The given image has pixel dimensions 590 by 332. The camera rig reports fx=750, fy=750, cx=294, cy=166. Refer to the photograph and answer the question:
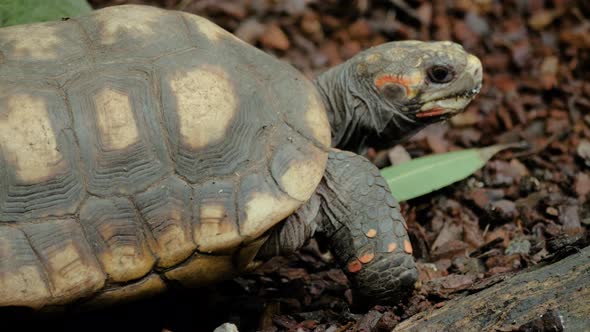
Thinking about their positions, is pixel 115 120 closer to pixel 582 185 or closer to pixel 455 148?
pixel 455 148

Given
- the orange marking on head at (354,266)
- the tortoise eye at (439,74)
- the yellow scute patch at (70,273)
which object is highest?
the tortoise eye at (439,74)

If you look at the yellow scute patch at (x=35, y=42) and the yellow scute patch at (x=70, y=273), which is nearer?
the yellow scute patch at (x=70, y=273)

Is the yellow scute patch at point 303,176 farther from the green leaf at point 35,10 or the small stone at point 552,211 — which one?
the green leaf at point 35,10

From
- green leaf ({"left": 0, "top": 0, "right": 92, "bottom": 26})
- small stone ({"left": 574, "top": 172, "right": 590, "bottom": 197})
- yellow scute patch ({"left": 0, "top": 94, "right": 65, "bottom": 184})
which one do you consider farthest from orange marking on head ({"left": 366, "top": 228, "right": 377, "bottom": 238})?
green leaf ({"left": 0, "top": 0, "right": 92, "bottom": 26})

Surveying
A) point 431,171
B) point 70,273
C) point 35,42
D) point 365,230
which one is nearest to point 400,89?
point 431,171

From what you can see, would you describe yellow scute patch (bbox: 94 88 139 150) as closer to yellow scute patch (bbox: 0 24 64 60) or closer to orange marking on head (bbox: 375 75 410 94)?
yellow scute patch (bbox: 0 24 64 60)

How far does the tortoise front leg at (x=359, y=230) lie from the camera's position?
3.81m

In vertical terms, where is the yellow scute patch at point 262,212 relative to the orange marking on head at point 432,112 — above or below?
below

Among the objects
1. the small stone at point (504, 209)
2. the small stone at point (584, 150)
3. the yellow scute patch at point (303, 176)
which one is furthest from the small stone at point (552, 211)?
the yellow scute patch at point (303, 176)

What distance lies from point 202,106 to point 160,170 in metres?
0.37

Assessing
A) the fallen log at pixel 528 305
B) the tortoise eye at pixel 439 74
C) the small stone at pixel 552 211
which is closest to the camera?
the fallen log at pixel 528 305

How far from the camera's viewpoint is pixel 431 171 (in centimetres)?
509

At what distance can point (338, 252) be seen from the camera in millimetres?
3955

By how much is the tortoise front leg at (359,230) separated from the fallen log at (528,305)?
339mm
